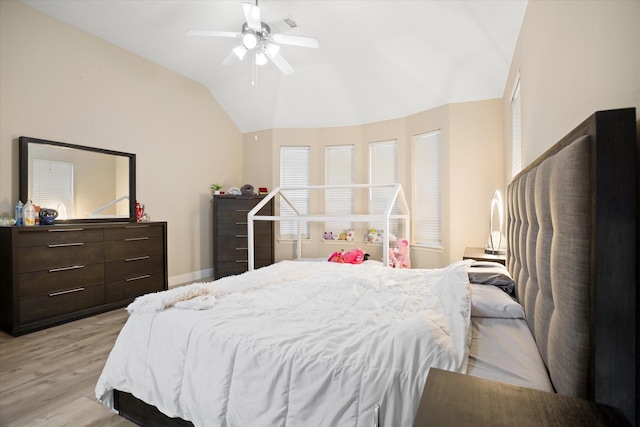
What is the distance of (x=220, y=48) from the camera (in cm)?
404

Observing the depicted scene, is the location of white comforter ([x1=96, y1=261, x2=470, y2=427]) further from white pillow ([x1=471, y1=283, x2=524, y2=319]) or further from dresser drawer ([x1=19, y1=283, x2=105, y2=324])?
dresser drawer ([x1=19, y1=283, x2=105, y2=324])

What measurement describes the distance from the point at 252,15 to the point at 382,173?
115 inches

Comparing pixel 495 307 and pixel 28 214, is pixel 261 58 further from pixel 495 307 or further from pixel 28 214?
pixel 495 307

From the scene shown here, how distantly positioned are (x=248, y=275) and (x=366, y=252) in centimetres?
296

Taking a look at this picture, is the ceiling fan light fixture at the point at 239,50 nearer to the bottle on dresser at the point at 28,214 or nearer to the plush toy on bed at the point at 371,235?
the bottle on dresser at the point at 28,214

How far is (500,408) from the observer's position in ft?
2.07

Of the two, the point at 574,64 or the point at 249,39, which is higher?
the point at 249,39

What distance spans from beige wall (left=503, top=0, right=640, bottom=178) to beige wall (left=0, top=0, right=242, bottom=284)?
428cm

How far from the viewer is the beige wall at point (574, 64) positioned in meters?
0.92

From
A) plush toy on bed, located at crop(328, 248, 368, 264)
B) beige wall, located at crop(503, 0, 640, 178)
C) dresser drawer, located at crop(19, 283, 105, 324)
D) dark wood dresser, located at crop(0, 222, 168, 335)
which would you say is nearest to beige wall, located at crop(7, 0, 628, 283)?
beige wall, located at crop(503, 0, 640, 178)

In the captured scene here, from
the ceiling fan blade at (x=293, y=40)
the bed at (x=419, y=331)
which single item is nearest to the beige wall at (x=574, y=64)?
the bed at (x=419, y=331)

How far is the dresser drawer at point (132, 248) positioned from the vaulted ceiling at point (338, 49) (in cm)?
238

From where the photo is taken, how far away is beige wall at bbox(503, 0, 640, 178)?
920mm

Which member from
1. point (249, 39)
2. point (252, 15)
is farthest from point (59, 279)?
point (252, 15)
